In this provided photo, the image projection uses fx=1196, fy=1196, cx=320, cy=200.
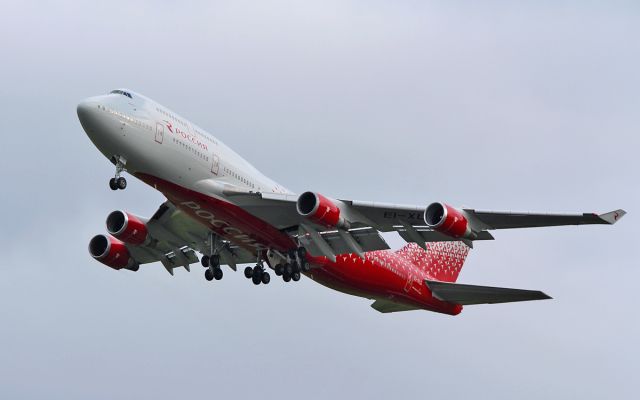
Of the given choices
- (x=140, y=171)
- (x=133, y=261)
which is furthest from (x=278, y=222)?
(x=133, y=261)

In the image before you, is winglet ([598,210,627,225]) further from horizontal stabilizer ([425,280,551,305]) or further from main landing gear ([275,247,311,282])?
main landing gear ([275,247,311,282])

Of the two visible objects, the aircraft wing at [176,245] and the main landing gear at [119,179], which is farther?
the aircraft wing at [176,245]

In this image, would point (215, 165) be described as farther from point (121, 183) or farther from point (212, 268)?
point (212, 268)

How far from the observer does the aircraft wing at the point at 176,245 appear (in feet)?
170

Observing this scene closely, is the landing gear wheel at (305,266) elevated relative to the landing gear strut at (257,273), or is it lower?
elevated

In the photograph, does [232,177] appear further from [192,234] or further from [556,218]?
[556,218]

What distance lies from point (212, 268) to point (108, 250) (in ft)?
21.0

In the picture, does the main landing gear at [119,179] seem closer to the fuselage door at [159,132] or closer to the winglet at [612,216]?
the fuselage door at [159,132]

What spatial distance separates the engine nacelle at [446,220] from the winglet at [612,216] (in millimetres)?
5476

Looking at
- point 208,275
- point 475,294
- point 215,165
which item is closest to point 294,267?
point 208,275

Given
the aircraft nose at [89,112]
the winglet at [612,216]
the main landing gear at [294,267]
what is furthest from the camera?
the main landing gear at [294,267]

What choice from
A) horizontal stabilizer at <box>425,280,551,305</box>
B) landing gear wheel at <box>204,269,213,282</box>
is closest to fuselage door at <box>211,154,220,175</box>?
landing gear wheel at <box>204,269,213,282</box>

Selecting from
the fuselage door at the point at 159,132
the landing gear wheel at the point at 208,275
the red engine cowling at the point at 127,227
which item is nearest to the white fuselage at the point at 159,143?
the fuselage door at the point at 159,132

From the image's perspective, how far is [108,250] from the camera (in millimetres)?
55531
